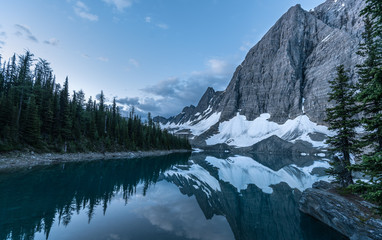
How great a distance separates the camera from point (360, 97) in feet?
23.6

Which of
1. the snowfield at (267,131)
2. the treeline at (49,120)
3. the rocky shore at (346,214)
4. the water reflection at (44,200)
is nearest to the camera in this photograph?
the rocky shore at (346,214)

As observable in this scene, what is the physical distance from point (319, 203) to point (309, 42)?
226709mm

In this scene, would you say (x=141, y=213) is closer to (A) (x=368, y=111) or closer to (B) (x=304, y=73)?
(A) (x=368, y=111)

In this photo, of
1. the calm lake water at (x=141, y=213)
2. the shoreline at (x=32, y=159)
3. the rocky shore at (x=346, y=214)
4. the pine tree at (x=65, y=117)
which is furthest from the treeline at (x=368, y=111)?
the pine tree at (x=65, y=117)

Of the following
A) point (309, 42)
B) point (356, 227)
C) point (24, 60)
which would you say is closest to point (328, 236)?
point (356, 227)

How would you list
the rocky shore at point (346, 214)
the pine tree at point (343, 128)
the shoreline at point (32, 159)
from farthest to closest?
the shoreline at point (32, 159) < the pine tree at point (343, 128) < the rocky shore at point (346, 214)

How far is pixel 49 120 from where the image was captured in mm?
47000

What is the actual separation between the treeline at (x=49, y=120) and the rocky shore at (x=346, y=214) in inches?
1900

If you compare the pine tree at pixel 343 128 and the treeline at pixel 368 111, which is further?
the pine tree at pixel 343 128

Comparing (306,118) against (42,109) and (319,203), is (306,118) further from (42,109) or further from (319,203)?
(42,109)

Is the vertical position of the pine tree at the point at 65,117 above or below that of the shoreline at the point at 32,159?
above

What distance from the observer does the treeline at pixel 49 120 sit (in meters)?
38.2

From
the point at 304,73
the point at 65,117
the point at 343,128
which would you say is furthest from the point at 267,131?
the point at 343,128

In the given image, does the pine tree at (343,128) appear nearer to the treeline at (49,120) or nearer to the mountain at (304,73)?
the treeline at (49,120)
